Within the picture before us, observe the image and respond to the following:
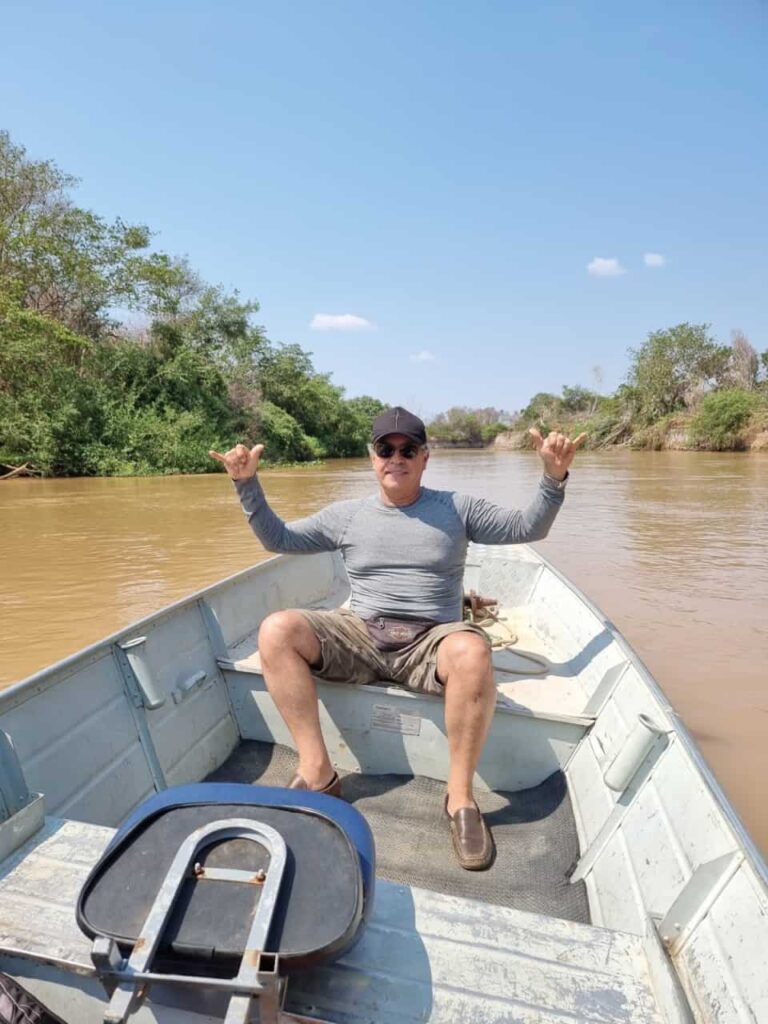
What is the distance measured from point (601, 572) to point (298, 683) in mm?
5661

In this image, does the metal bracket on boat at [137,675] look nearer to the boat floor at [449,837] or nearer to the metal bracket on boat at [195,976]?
the boat floor at [449,837]

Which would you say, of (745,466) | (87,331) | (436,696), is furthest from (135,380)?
(745,466)

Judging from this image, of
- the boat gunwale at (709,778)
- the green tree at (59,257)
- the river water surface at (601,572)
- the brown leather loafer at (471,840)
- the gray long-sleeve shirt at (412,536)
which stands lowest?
the river water surface at (601,572)

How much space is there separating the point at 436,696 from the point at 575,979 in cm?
114

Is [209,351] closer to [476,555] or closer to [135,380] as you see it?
[135,380]

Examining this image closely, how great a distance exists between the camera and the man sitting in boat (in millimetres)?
1989

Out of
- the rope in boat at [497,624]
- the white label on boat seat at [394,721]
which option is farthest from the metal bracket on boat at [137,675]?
the rope in boat at [497,624]

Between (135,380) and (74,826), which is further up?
(135,380)

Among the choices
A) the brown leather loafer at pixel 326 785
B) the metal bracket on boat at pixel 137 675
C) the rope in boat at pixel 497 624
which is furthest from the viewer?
the rope in boat at pixel 497 624

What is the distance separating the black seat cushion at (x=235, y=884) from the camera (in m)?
0.90

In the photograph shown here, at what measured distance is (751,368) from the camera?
126 feet

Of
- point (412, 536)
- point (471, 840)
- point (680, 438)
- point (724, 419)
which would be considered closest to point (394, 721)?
point (471, 840)

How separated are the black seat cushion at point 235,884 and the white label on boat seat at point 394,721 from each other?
108 cm

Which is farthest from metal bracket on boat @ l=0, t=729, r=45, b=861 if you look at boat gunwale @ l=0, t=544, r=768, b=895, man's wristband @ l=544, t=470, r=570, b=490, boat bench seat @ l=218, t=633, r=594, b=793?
man's wristband @ l=544, t=470, r=570, b=490
